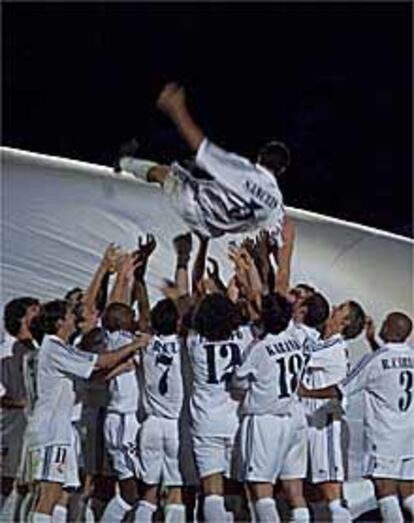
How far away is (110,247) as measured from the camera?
4.24 meters

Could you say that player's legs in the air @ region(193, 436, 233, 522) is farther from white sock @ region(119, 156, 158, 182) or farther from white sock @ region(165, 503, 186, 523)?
white sock @ region(119, 156, 158, 182)

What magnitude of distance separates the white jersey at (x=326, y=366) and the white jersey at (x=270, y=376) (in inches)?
2.0

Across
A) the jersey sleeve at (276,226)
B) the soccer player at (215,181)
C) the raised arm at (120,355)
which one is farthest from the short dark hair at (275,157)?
the raised arm at (120,355)

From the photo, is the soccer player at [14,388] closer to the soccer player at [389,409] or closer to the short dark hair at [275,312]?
the short dark hair at [275,312]

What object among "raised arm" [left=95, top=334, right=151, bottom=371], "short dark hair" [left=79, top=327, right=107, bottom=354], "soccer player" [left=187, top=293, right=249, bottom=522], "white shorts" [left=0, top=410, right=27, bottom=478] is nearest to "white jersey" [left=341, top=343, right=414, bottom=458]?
"soccer player" [left=187, top=293, right=249, bottom=522]

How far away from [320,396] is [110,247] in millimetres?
693

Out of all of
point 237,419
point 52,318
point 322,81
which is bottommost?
point 237,419

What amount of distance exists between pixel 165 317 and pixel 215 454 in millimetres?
388

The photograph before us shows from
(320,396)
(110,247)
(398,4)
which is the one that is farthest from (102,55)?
(320,396)

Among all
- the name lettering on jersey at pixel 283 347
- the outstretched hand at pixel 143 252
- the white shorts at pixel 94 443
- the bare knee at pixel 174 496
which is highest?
the outstretched hand at pixel 143 252

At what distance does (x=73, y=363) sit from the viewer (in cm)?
421

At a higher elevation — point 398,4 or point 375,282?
point 398,4

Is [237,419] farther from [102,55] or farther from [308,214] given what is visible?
[102,55]

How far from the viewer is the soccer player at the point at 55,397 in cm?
421
